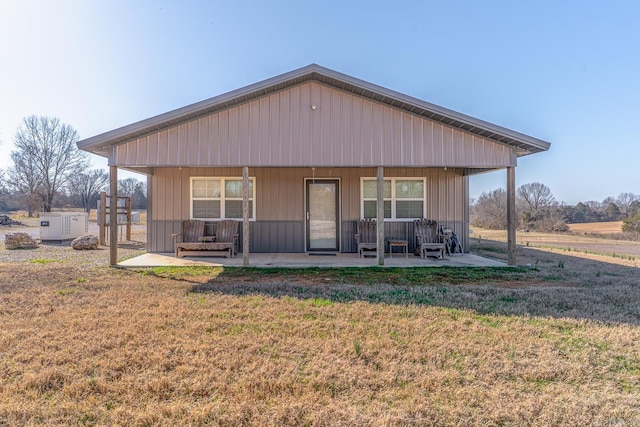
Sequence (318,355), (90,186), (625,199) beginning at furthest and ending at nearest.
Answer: (90,186) < (625,199) < (318,355)

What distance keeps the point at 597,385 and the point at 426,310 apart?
75.9 inches

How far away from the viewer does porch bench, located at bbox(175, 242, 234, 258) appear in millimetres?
8711

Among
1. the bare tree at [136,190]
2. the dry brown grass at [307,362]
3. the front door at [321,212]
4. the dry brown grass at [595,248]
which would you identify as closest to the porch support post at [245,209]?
the dry brown grass at [307,362]

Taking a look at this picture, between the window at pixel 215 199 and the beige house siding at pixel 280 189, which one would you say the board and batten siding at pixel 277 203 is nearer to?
the beige house siding at pixel 280 189

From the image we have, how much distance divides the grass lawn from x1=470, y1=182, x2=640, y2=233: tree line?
79.6 feet

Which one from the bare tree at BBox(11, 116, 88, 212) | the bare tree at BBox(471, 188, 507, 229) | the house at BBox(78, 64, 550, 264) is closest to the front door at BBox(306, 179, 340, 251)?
the house at BBox(78, 64, 550, 264)

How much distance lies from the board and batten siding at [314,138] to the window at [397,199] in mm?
2422

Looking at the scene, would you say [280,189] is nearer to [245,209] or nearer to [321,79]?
[245,209]

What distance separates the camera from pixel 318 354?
311 cm

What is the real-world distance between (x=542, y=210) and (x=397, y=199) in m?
26.9

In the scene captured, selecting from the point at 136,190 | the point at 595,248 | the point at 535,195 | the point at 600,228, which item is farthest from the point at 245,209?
the point at 136,190

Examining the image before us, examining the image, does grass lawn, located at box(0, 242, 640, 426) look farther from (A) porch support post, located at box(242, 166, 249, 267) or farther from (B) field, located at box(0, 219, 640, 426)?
(A) porch support post, located at box(242, 166, 249, 267)

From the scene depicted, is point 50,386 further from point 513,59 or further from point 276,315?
point 513,59

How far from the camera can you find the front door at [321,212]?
9805mm
